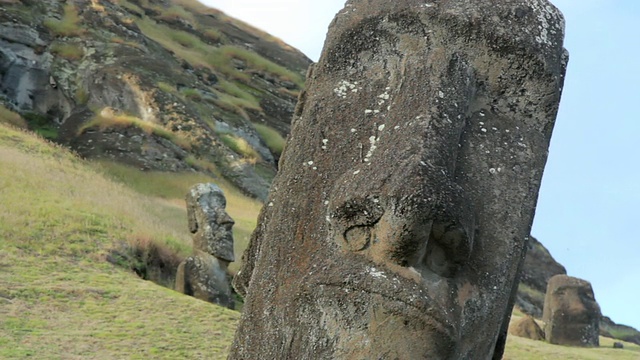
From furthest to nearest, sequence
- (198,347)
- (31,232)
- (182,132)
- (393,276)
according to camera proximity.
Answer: (182,132) → (31,232) → (198,347) → (393,276)

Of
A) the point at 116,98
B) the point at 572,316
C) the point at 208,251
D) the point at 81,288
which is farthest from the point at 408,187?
the point at 116,98

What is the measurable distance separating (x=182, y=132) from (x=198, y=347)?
23.6 metres

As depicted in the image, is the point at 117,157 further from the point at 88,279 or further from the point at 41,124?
the point at 88,279

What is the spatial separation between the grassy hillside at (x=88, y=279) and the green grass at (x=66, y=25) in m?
12.0

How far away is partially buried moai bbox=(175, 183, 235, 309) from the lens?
59.0 feet

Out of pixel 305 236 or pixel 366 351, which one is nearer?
pixel 366 351

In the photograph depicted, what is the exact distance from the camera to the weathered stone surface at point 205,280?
17875 mm

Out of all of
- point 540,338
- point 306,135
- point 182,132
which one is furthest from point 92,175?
point 306,135

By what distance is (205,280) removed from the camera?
1795 cm

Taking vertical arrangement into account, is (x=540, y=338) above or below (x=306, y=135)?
below

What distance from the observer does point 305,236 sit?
14.9ft

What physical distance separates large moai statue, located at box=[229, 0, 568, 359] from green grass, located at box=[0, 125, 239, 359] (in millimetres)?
7203

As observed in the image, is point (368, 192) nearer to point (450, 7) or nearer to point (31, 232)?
point (450, 7)

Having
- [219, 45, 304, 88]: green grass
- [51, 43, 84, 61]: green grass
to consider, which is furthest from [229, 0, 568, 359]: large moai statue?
[219, 45, 304, 88]: green grass
